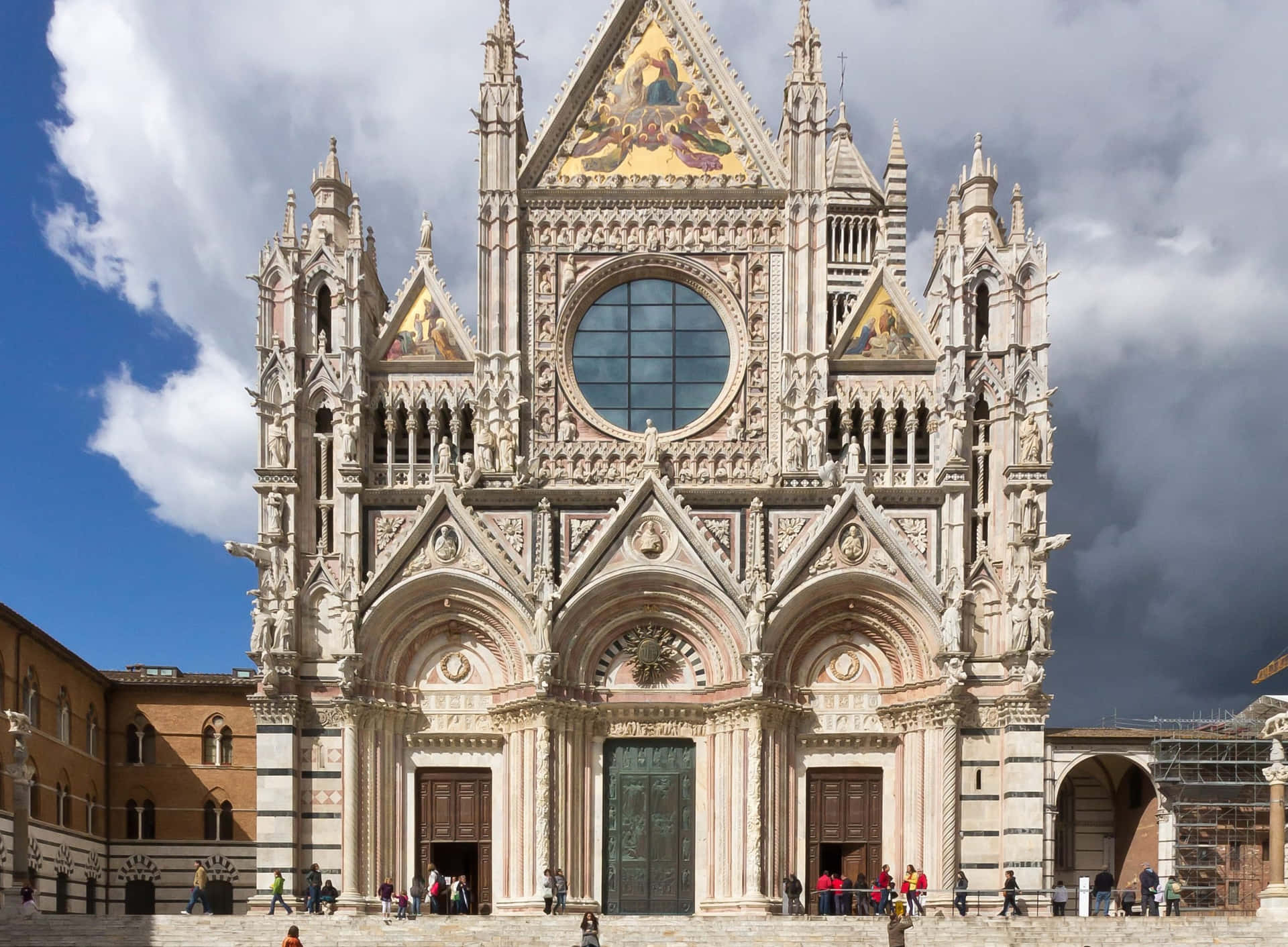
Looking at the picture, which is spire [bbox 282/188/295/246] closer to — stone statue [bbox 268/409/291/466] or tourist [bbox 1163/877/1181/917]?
stone statue [bbox 268/409/291/466]

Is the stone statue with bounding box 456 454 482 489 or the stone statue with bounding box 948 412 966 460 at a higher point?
the stone statue with bounding box 948 412 966 460

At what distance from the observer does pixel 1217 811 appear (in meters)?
41.7

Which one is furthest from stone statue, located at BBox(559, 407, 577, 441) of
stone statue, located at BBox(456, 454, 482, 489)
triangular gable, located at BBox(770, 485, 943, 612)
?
triangular gable, located at BBox(770, 485, 943, 612)

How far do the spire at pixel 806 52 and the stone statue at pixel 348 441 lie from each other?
12572 mm

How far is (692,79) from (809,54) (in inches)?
107

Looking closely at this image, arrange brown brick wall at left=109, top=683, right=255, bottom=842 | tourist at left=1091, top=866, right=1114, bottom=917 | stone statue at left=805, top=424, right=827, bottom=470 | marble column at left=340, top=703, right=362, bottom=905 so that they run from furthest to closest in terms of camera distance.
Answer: brown brick wall at left=109, top=683, right=255, bottom=842 < stone statue at left=805, top=424, right=827, bottom=470 < marble column at left=340, top=703, right=362, bottom=905 < tourist at left=1091, top=866, right=1114, bottom=917

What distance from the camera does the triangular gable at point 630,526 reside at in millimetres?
33562

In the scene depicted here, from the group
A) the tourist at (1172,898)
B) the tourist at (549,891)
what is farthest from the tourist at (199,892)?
the tourist at (1172,898)

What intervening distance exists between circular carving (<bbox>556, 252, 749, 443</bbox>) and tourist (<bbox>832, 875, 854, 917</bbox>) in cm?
1001

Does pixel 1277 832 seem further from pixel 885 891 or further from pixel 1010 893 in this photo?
pixel 885 891

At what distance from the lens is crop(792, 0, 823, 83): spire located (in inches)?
1437

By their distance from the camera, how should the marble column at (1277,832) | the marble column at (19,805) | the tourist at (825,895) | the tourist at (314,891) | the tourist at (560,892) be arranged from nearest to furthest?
the marble column at (1277,832)
the marble column at (19,805)
the tourist at (560,892)
the tourist at (825,895)
the tourist at (314,891)

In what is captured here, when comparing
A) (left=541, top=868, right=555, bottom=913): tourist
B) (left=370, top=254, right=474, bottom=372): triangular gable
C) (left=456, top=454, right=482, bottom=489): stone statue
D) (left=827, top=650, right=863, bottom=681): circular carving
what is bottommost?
(left=541, top=868, right=555, bottom=913): tourist

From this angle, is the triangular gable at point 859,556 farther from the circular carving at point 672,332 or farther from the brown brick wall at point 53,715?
the brown brick wall at point 53,715
